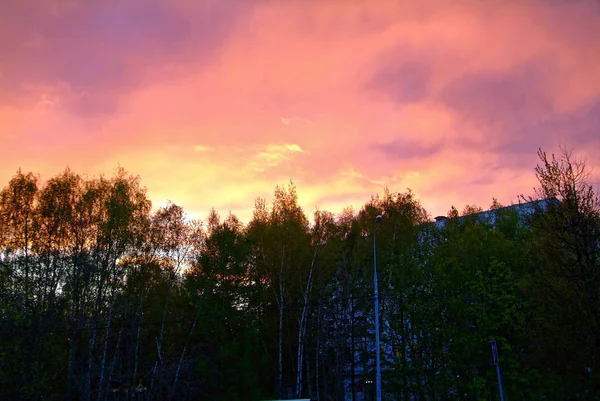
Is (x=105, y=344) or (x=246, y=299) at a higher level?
(x=246, y=299)

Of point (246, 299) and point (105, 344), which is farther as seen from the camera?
point (246, 299)

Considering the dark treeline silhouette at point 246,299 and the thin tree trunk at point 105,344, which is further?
the thin tree trunk at point 105,344

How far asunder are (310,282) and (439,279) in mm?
9950

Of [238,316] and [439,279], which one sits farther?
[238,316]

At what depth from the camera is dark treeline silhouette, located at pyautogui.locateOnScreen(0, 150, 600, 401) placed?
24.4m

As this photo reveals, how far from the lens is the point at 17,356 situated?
2489 centimetres

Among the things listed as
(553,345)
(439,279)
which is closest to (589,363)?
(553,345)

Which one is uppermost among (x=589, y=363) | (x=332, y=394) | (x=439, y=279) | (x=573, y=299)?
(x=439, y=279)

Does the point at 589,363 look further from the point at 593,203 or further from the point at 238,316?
the point at 238,316

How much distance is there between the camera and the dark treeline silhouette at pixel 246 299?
80.1 ft

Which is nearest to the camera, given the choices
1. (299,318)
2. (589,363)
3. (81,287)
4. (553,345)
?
(589,363)

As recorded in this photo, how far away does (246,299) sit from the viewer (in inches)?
1383

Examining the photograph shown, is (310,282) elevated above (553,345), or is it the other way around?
(310,282)

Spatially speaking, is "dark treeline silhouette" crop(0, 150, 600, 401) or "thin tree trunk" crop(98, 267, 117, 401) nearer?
"dark treeline silhouette" crop(0, 150, 600, 401)
